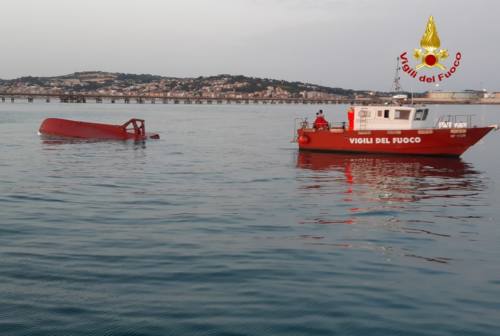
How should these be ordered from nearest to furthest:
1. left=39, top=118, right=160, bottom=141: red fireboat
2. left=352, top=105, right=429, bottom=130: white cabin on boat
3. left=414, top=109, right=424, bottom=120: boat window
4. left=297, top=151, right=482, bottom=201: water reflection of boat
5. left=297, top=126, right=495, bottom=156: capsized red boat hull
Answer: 1. left=297, top=151, right=482, bottom=201: water reflection of boat
2. left=297, top=126, right=495, bottom=156: capsized red boat hull
3. left=352, top=105, right=429, bottom=130: white cabin on boat
4. left=414, top=109, right=424, bottom=120: boat window
5. left=39, top=118, right=160, bottom=141: red fireboat

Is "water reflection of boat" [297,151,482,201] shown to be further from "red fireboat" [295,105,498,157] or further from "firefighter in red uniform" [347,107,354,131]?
"firefighter in red uniform" [347,107,354,131]

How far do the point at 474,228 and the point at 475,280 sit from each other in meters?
5.59

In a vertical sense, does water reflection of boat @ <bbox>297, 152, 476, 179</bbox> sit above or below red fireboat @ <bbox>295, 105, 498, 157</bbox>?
below

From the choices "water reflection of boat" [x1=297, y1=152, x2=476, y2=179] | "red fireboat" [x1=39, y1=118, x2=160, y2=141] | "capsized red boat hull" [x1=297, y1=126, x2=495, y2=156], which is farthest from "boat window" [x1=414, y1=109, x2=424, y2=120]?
"red fireboat" [x1=39, y1=118, x2=160, y2=141]

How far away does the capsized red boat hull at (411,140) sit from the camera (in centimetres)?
3566

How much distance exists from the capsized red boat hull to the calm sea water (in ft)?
30.7

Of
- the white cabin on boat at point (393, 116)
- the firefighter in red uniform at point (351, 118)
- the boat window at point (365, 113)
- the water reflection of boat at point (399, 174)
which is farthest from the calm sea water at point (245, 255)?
the firefighter in red uniform at point (351, 118)

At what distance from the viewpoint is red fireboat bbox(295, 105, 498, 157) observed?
3569 centimetres

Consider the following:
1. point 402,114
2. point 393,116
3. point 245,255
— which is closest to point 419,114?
point 402,114

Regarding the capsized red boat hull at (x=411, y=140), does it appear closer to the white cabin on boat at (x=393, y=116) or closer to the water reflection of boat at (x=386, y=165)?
the water reflection of boat at (x=386, y=165)

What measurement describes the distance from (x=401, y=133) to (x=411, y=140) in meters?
0.81

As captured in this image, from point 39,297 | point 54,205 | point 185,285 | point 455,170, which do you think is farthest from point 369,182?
point 39,297

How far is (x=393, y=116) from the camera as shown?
36719 mm

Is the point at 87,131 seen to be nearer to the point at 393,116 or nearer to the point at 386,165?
the point at 393,116
